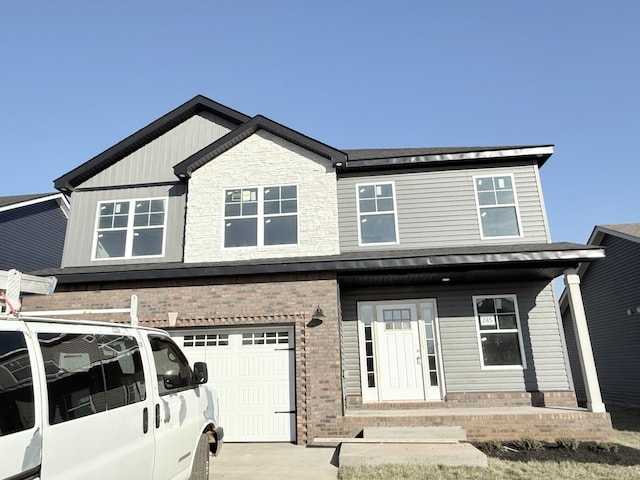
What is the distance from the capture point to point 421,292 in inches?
424

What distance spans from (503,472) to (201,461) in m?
4.59

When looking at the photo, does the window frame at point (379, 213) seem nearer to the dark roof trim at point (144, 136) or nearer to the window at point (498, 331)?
the window at point (498, 331)

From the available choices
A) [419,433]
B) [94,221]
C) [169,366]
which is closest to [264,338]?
[419,433]

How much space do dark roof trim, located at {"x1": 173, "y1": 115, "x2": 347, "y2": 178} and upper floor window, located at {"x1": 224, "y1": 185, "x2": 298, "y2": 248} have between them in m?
1.14

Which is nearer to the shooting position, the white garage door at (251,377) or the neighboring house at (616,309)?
the white garage door at (251,377)

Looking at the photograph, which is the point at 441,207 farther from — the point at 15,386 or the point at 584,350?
the point at 15,386

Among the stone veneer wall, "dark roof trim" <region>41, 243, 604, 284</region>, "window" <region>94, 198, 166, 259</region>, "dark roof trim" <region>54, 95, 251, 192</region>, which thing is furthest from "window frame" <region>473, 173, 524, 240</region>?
"window" <region>94, 198, 166, 259</region>

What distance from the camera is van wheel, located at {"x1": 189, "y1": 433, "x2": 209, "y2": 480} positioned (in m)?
4.67

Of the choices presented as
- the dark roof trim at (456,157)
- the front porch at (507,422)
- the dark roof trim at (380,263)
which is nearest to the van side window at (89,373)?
the dark roof trim at (380,263)

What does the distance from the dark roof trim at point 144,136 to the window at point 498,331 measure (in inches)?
333

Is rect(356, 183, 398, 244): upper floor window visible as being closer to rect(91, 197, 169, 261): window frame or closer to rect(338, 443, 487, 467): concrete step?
rect(338, 443, 487, 467): concrete step

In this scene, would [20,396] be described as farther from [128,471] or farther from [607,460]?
[607,460]

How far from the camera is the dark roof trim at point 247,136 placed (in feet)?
34.9

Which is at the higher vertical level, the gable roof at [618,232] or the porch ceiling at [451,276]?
the gable roof at [618,232]
